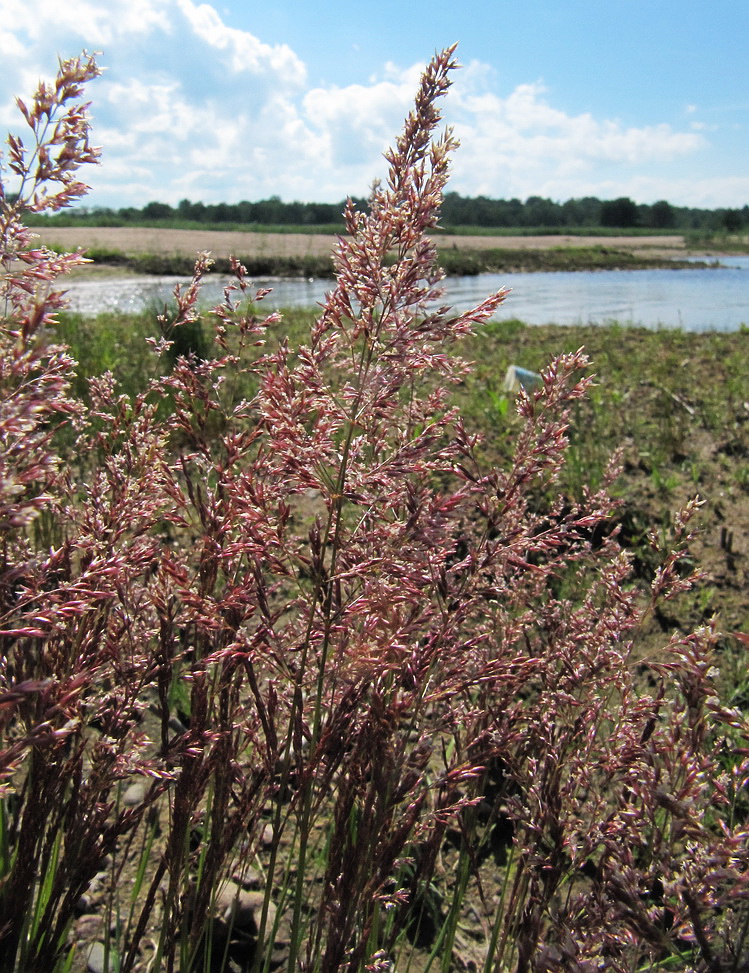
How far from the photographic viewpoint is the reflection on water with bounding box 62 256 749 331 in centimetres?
1598

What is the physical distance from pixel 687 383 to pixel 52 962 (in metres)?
7.58

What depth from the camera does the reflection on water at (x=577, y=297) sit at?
16.0 m

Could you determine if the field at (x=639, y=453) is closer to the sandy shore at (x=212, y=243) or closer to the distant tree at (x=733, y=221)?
the sandy shore at (x=212, y=243)

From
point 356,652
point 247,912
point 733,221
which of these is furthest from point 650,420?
point 733,221

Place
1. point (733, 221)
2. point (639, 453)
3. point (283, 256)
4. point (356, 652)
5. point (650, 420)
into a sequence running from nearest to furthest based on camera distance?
point (356, 652), point (639, 453), point (650, 420), point (283, 256), point (733, 221)

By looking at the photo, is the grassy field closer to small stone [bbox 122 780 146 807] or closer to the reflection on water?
small stone [bbox 122 780 146 807]

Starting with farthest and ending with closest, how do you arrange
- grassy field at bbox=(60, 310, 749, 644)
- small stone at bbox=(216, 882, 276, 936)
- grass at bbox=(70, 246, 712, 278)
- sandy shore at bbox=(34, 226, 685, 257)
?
sandy shore at bbox=(34, 226, 685, 257) < grass at bbox=(70, 246, 712, 278) < grassy field at bbox=(60, 310, 749, 644) < small stone at bbox=(216, 882, 276, 936)

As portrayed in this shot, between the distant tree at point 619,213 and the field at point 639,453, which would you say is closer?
the field at point 639,453

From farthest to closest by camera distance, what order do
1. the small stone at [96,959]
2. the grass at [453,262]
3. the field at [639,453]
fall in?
the grass at [453,262]
the field at [639,453]
the small stone at [96,959]

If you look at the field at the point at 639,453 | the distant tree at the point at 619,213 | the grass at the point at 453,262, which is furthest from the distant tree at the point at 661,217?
the field at the point at 639,453

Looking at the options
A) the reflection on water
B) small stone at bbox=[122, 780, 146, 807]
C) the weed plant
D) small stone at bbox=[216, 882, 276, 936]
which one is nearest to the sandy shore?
the reflection on water

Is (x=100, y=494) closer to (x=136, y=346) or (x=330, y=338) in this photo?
(x=330, y=338)

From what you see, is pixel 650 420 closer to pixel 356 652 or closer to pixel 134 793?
pixel 134 793

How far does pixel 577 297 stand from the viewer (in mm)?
22797
